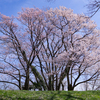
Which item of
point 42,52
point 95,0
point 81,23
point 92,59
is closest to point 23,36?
point 42,52

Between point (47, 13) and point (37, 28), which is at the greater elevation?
point (47, 13)

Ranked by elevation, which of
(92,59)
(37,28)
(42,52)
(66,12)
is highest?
(66,12)

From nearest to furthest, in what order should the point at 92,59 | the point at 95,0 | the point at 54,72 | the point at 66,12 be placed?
the point at 95,0
the point at 92,59
the point at 54,72
the point at 66,12

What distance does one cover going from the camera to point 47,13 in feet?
62.4

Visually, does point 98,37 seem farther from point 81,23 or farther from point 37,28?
point 37,28

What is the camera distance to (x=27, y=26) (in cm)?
1903

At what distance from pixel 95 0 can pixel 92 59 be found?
912cm

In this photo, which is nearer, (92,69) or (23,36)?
(92,69)

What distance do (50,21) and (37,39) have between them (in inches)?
137

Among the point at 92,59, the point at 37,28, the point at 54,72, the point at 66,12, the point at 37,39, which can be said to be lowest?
the point at 54,72

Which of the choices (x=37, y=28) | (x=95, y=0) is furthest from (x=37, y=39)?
(x=95, y=0)

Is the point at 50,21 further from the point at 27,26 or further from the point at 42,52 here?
the point at 42,52

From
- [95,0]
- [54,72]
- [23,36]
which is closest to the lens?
[95,0]

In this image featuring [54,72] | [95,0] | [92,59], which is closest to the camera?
[95,0]
